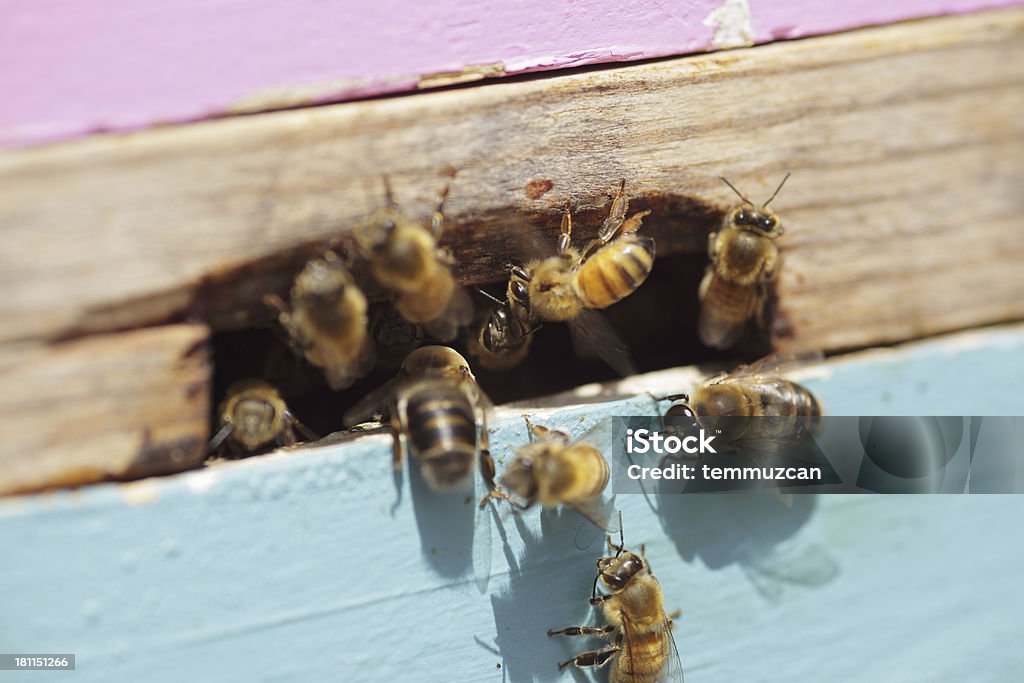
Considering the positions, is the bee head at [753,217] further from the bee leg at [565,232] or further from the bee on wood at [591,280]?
the bee leg at [565,232]

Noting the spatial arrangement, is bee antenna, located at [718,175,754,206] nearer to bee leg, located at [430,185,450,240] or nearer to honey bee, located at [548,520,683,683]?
bee leg, located at [430,185,450,240]

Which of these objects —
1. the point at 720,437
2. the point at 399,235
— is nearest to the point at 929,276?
the point at 720,437

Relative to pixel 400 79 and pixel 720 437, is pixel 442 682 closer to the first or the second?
pixel 720 437

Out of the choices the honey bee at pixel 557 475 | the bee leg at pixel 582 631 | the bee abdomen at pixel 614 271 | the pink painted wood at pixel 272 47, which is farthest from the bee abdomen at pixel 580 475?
the pink painted wood at pixel 272 47

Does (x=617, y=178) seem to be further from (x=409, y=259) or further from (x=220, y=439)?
(x=220, y=439)

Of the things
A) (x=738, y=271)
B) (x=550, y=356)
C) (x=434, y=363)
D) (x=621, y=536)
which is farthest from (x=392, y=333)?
(x=738, y=271)

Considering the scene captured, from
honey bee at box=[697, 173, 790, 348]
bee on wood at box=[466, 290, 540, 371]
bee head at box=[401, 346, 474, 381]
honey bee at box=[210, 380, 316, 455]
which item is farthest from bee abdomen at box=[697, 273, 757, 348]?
honey bee at box=[210, 380, 316, 455]
